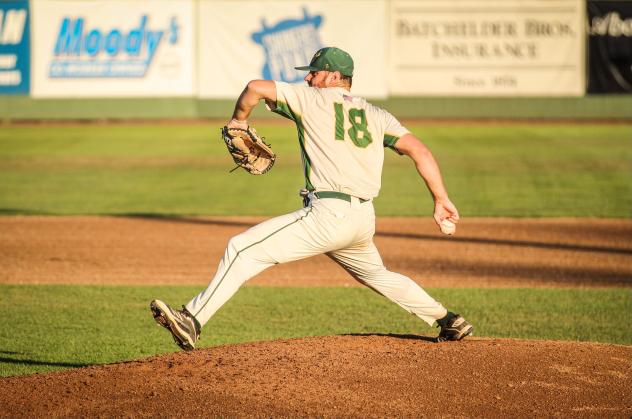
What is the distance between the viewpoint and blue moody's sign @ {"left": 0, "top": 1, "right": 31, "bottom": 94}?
27016 mm

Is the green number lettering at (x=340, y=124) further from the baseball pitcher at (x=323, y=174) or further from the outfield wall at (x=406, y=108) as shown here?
the outfield wall at (x=406, y=108)

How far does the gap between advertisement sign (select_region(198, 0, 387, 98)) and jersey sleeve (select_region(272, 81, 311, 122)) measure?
21.6 m

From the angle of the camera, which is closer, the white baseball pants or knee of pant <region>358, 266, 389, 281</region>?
the white baseball pants

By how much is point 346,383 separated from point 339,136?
1.30 meters

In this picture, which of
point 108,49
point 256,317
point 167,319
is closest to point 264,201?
point 256,317

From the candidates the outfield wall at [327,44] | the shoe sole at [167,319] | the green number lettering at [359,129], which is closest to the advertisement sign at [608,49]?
the outfield wall at [327,44]

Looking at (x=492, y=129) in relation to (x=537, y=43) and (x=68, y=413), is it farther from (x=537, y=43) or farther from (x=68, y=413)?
(x=68, y=413)

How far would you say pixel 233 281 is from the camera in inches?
202

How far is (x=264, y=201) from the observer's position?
50.3 feet

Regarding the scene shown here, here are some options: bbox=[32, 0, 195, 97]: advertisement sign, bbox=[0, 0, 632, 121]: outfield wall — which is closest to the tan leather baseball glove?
bbox=[0, 0, 632, 121]: outfield wall

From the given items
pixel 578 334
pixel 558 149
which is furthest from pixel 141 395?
pixel 558 149

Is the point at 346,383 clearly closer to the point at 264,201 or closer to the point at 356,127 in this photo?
the point at 356,127

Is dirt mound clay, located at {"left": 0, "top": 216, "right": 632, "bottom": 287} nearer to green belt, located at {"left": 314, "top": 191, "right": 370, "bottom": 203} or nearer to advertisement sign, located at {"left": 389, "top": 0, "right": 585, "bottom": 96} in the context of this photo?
→ green belt, located at {"left": 314, "top": 191, "right": 370, "bottom": 203}

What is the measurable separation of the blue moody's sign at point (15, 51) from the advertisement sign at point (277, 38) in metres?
4.72
